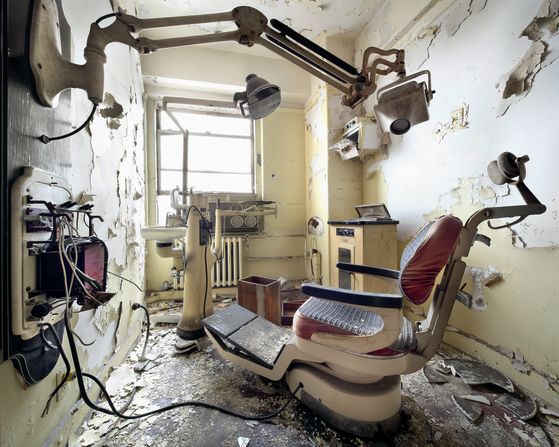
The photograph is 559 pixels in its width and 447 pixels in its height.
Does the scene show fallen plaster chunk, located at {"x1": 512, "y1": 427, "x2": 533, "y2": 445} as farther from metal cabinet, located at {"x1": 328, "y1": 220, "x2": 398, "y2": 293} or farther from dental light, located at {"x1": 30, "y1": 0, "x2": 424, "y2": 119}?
dental light, located at {"x1": 30, "y1": 0, "x2": 424, "y2": 119}

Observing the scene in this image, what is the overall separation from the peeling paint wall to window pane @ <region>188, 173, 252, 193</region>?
88cm

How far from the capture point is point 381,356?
36.8 inches

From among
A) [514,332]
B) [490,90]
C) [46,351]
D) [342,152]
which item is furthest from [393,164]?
[46,351]

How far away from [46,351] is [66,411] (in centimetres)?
37

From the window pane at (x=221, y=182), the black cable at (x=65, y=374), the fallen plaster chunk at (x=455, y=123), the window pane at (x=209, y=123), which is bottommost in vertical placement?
the black cable at (x=65, y=374)

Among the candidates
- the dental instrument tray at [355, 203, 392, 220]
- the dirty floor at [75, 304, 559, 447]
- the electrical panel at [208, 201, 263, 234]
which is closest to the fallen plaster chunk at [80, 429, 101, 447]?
the dirty floor at [75, 304, 559, 447]

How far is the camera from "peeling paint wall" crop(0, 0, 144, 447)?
76 centimetres

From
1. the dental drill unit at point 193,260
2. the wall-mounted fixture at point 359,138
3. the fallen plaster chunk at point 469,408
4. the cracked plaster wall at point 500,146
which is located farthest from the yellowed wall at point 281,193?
the fallen plaster chunk at point 469,408

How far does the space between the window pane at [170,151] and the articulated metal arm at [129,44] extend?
2111mm

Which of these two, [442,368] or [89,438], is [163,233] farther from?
[442,368]

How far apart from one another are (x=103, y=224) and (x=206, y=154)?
6.62 feet

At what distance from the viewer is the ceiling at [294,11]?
7.49ft

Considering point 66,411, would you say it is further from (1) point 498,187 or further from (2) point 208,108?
(2) point 208,108

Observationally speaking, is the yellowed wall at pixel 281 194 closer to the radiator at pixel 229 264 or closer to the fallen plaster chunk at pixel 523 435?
the radiator at pixel 229 264
